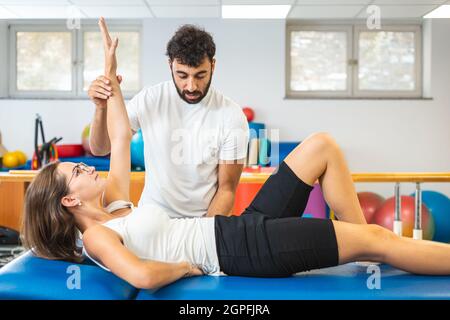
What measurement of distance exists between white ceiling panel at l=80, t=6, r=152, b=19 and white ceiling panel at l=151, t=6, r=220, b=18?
0.43ft

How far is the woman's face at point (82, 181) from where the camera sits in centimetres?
167

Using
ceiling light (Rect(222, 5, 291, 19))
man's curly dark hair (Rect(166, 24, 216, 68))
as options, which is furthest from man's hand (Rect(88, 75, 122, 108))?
ceiling light (Rect(222, 5, 291, 19))

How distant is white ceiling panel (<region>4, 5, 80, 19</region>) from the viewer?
5.52 metres

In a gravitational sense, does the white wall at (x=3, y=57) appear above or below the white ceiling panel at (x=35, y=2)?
below

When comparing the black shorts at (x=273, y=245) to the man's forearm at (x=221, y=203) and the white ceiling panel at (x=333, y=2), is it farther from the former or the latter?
the white ceiling panel at (x=333, y=2)

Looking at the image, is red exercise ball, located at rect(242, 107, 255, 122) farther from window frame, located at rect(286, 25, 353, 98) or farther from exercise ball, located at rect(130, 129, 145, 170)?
exercise ball, located at rect(130, 129, 145, 170)

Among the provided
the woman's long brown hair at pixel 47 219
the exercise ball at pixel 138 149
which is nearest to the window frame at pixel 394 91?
the exercise ball at pixel 138 149

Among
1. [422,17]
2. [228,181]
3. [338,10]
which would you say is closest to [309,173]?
[228,181]

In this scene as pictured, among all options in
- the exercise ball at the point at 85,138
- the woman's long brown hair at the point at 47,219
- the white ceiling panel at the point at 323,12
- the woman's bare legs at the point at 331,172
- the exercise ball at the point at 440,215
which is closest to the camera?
the woman's long brown hair at the point at 47,219

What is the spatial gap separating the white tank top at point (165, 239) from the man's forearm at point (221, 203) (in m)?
0.35

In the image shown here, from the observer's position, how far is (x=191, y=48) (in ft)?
6.00

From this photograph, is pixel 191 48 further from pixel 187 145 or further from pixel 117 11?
pixel 117 11

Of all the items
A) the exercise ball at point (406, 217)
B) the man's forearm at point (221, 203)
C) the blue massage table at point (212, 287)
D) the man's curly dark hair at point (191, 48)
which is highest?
the man's curly dark hair at point (191, 48)

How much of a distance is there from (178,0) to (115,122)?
382 cm
